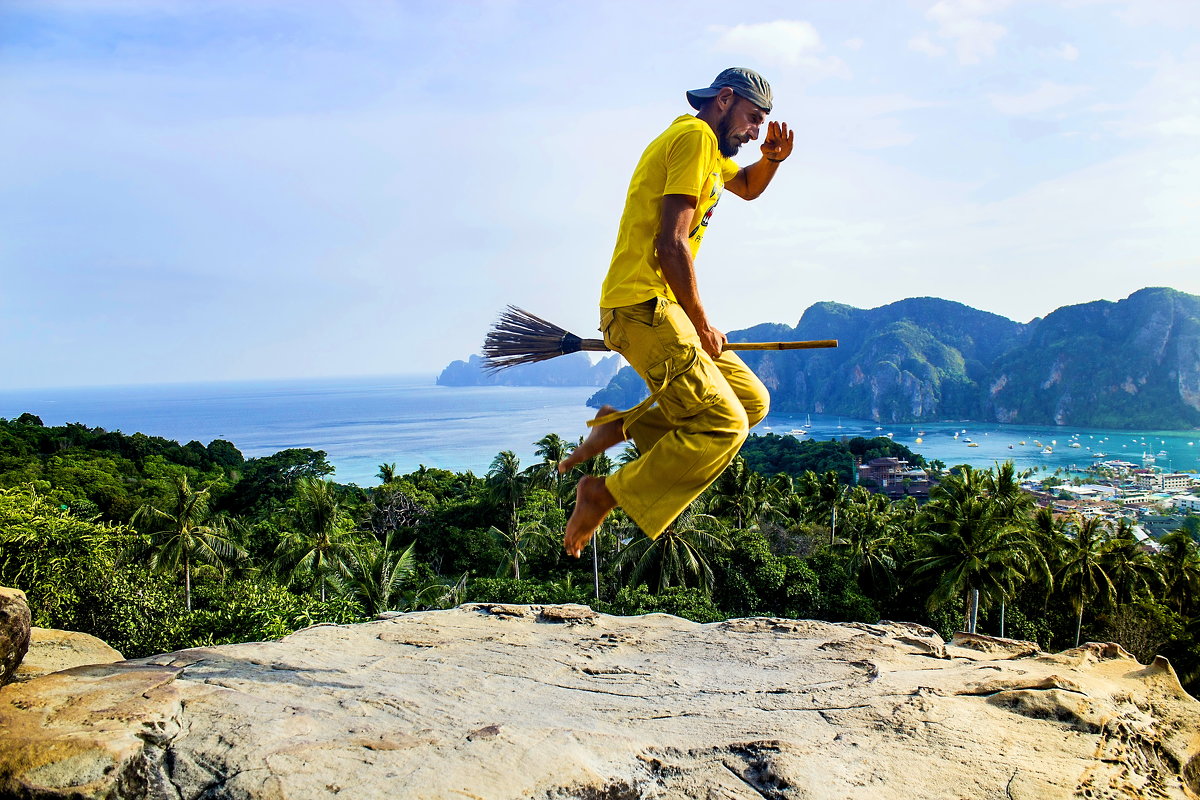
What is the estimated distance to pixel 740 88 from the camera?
3.65m

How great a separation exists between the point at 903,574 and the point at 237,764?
25.8 metres

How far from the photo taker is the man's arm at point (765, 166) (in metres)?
4.20

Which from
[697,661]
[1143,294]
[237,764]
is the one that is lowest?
[697,661]

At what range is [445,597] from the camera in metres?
20.7

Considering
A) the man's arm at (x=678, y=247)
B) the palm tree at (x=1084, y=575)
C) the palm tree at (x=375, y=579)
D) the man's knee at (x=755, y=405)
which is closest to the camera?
the man's arm at (x=678, y=247)

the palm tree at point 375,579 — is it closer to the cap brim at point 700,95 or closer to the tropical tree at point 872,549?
the tropical tree at point 872,549

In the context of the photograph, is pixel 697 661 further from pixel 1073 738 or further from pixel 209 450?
pixel 209 450

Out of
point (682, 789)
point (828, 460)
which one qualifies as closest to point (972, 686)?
point (682, 789)

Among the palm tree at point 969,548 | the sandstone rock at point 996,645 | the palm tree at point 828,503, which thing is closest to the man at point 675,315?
the sandstone rock at point 996,645

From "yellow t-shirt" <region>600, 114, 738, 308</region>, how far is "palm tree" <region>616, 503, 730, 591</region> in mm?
19652

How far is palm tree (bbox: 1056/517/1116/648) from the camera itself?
23609 mm

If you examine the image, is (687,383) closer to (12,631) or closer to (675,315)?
(675,315)

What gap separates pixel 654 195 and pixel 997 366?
7083 inches

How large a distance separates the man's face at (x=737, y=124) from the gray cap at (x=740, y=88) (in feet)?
Result: 0.10
